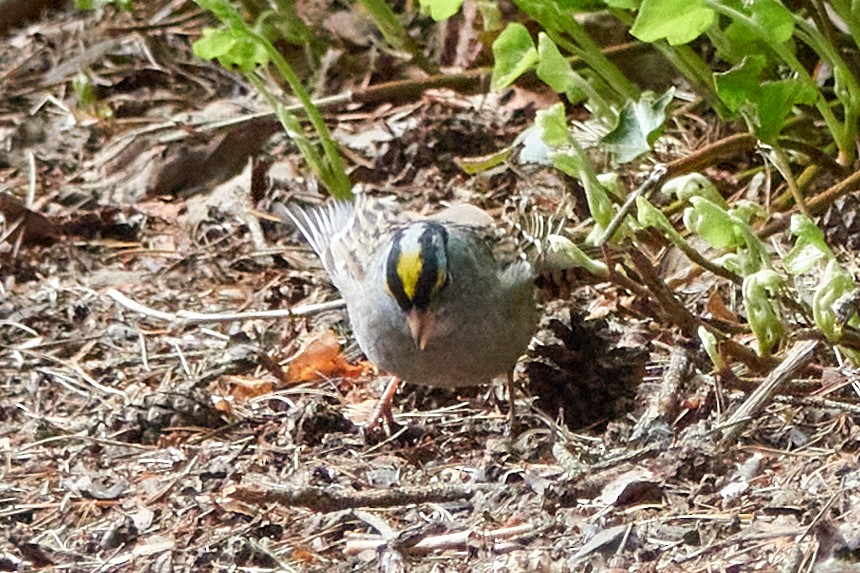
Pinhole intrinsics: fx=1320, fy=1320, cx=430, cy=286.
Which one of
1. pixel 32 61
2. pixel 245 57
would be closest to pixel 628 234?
pixel 245 57

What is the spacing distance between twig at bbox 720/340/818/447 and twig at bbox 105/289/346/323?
1.82 metres

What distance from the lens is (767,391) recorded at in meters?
3.20

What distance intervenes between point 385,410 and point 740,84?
4.65 ft

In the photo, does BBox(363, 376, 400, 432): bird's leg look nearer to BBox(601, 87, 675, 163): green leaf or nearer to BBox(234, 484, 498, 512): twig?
BBox(234, 484, 498, 512): twig

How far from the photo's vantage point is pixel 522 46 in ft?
12.9

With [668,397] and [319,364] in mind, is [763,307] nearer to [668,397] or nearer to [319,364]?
[668,397]

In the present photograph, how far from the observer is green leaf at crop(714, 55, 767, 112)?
3541 millimetres

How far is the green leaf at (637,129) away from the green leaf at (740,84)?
7.3 inches

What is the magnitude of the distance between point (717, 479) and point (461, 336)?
0.97m

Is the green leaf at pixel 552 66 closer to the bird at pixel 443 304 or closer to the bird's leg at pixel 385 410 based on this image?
the bird at pixel 443 304

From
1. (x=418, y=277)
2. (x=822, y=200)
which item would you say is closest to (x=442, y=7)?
(x=418, y=277)

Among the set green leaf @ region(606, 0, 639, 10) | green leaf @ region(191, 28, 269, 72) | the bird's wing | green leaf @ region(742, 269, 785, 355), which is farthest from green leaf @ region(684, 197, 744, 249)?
green leaf @ region(191, 28, 269, 72)

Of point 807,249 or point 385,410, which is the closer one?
point 807,249

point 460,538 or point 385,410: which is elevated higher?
point 460,538
